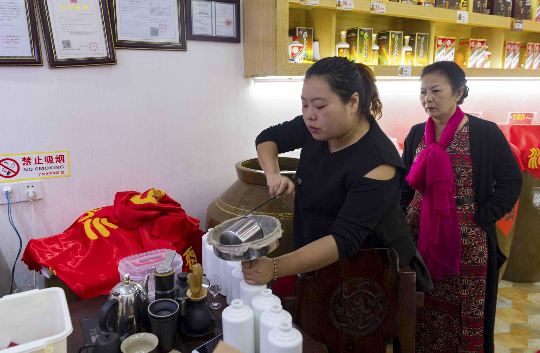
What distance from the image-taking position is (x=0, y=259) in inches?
71.3

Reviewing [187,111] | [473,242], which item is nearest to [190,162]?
[187,111]

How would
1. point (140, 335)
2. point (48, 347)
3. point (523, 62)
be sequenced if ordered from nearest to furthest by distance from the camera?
1. point (48, 347)
2. point (140, 335)
3. point (523, 62)

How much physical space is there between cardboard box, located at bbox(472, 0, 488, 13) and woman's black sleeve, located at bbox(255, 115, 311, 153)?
2.03m

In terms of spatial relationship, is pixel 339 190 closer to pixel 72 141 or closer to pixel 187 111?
pixel 187 111

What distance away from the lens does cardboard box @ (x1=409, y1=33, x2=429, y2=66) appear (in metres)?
2.60

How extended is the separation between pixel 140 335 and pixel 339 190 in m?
0.73

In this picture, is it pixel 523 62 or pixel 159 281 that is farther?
pixel 523 62

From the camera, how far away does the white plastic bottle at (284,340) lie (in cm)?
83

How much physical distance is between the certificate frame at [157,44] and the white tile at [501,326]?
2568mm

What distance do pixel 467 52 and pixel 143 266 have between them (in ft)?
9.31

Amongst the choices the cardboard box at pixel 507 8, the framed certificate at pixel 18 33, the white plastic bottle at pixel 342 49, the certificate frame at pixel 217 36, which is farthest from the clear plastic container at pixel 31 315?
the cardboard box at pixel 507 8

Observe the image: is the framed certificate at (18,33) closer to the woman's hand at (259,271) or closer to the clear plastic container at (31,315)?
the clear plastic container at (31,315)

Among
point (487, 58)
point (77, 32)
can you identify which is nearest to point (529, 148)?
point (487, 58)

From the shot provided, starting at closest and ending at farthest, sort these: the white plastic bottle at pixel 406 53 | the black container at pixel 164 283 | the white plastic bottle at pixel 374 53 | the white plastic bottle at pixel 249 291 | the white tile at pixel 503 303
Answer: the white plastic bottle at pixel 249 291 < the black container at pixel 164 283 < the white plastic bottle at pixel 374 53 < the white plastic bottle at pixel 406 53 < the white tile at pixel 503 303
